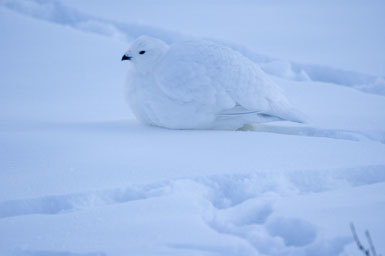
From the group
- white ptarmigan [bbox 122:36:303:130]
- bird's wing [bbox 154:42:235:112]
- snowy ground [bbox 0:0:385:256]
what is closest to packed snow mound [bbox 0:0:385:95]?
snowy ground [bbox 0:0:385:256]

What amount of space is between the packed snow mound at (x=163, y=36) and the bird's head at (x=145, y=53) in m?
2.72

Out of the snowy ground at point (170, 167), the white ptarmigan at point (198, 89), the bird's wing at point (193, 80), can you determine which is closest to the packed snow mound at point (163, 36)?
the snowy ground at point (170, 167)

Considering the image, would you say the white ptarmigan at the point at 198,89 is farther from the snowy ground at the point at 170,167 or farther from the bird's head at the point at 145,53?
the snowy ground at the point at 170,167

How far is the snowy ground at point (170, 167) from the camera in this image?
7.11ft

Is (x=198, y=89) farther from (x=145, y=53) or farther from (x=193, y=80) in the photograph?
(x=145, y=53)

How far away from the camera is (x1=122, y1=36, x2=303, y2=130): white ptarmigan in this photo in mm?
3818

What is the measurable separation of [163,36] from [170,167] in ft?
16.2

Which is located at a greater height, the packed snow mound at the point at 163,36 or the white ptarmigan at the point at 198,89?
the packed snow mound at the point at 163,36

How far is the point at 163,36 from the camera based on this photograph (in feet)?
25.0

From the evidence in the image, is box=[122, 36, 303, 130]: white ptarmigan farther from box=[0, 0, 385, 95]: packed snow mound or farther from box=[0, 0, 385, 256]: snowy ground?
box=[0, 0, 385, 95]: packed snow mound

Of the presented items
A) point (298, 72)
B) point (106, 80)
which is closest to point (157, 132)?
point (106, 80)

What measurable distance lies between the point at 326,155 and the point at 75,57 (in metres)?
3.99

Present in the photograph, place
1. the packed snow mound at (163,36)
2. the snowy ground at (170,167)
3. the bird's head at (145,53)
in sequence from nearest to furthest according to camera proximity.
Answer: the snowy ground at (170,167), the bird's head at (145,53), the packed snow mound at (163,36)

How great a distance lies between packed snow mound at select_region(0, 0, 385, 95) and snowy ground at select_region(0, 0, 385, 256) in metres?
0.03
